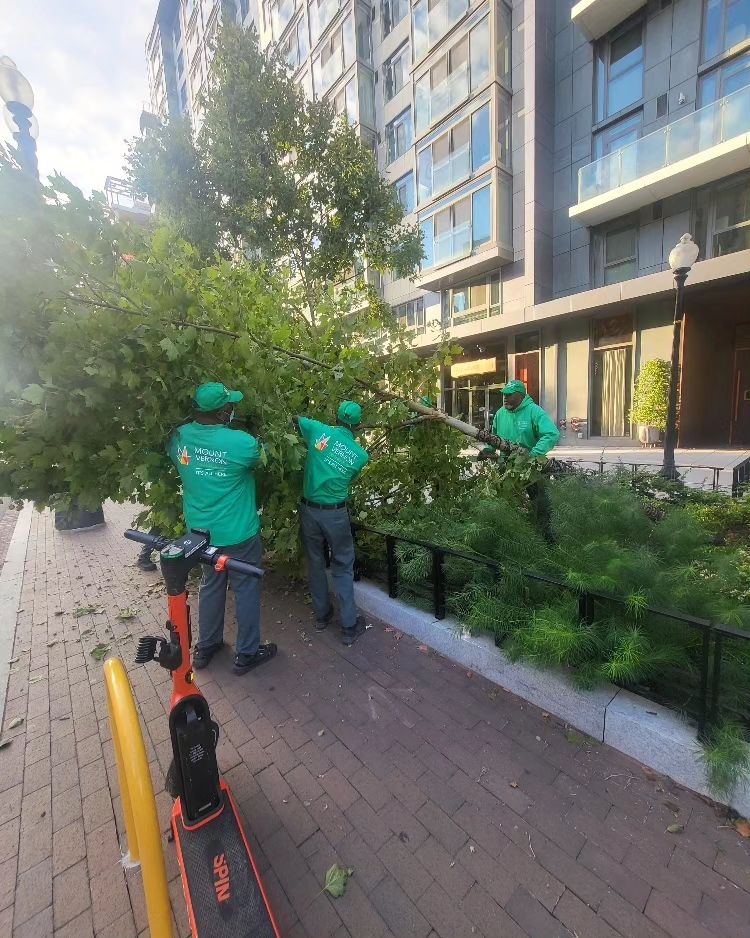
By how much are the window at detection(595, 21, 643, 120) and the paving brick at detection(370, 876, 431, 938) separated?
20202mm

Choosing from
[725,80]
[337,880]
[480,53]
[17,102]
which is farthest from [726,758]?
[480,53]

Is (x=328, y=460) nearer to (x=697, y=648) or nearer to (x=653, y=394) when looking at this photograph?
(x=697, y=648)

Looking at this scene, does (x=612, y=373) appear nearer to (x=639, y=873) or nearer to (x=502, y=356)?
(x=502, y=356)

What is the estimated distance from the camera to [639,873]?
188 cm

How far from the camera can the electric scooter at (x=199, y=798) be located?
1.75 metres

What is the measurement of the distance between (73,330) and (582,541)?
3.59 metres

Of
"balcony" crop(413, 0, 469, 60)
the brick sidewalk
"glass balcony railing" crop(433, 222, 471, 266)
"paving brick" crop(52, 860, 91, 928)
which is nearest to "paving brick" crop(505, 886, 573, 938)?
the brick sidewalk

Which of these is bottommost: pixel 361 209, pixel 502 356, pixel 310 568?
pixel 310 568

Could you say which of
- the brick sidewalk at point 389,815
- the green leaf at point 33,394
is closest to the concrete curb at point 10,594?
the brick sidewalk at point 389,815

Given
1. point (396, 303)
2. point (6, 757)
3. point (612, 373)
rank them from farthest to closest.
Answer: point (396, 303)
point (612, 373)
point (6, 757)

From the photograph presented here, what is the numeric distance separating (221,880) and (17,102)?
19.3 feet

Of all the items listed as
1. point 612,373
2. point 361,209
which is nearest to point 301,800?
point 361,209

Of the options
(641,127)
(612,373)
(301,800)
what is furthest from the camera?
(612,373)

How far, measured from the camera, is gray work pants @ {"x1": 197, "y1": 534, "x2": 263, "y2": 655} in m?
3.37
